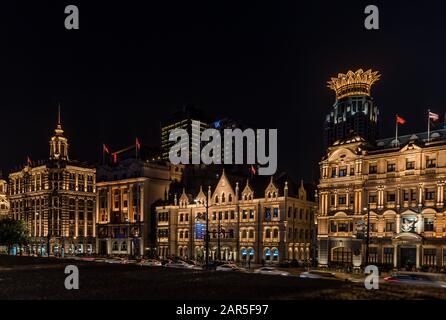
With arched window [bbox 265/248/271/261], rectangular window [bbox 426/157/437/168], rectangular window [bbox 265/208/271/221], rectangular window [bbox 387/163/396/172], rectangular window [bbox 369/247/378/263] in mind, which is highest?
rectangular window [bbox 426/157/437/168]

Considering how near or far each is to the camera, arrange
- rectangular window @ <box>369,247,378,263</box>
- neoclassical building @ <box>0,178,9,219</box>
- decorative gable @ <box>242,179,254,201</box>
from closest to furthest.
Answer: rectangular window @ <box>369,247,378,263</box>
decorative gable @ <box>242,179,254,201</box>
neoclassical building @ <box>0,178,9,219</box>

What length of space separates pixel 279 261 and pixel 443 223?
30.3m

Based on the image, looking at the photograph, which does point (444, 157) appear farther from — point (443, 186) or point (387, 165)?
point (387, 165)

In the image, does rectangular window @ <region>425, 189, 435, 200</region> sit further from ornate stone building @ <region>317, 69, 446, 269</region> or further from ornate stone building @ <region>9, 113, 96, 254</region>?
ornate stone building @ <region>9, 113, 96, 254</region>

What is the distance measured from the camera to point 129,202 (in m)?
117

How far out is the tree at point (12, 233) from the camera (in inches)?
3891

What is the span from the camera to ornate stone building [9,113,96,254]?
433ft

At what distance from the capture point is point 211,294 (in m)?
23.9

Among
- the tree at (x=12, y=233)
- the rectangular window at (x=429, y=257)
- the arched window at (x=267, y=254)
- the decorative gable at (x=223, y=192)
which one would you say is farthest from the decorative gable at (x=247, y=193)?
the tree at (x=12, y=233)

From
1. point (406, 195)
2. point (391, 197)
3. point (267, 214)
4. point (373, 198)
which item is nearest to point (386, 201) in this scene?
point (391, 197)

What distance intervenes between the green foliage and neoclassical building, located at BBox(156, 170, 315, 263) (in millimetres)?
33761

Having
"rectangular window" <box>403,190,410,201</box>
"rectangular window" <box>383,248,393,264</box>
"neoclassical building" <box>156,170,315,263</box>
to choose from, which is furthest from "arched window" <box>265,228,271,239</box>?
"rectangular window" <box>403,190,410,201</box>

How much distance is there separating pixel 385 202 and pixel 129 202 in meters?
67.5
